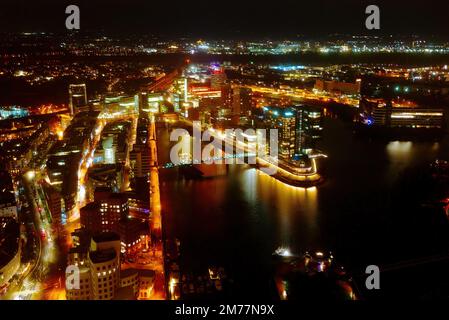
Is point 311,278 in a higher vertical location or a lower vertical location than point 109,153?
lower

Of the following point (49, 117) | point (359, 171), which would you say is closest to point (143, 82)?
point (49, 117)

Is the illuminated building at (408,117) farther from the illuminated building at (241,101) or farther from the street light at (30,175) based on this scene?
the street light at (30,175)

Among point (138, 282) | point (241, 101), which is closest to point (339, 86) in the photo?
point (241, 101)

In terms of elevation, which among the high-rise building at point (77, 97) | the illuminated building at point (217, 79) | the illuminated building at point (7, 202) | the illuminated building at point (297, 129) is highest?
the illuminated building at point (217, 79)

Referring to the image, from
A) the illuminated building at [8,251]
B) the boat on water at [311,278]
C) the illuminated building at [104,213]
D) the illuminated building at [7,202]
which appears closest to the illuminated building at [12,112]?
the illuminated building at [7,202]

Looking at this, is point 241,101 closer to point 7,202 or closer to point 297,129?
point 297,129

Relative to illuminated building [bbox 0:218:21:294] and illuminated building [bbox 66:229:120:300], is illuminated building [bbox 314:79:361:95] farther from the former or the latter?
illuminated building [bbox 66:229:120:300]

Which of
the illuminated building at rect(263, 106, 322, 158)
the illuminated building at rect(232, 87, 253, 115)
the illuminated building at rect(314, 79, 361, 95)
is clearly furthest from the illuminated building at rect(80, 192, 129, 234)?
the illuminated building at rect(314, 79, 361, 95)

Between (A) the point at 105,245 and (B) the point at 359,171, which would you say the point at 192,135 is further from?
(A) the point at 105,245
